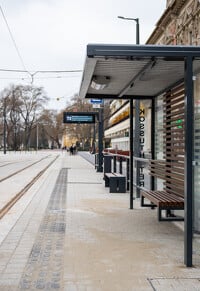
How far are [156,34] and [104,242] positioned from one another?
45.1 m

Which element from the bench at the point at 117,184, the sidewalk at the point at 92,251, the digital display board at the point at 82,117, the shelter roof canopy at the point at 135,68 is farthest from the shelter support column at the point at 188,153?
the digital display board at the point at 82,117

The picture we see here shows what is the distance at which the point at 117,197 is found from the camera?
12461mm

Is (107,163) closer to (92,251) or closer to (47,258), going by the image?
(92,251)

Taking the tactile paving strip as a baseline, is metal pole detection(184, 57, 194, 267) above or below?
above

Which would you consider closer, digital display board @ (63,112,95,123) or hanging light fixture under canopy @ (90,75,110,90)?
hanging light fixture under canopy @ (90,75,110,90)

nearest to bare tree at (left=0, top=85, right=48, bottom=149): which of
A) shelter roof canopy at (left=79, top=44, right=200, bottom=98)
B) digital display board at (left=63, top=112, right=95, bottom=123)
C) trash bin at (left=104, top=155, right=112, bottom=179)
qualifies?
digital display board at (left=63, top=112, right=95, bottom=123)

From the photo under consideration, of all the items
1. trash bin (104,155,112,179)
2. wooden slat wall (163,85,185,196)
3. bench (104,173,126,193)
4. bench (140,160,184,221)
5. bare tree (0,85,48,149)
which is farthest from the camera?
bare tree (0,85,48,149)

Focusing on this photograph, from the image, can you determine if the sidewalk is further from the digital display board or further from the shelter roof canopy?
the digital display board

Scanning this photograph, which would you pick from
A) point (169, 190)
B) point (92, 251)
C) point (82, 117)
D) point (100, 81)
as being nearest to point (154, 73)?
point (100, 81)

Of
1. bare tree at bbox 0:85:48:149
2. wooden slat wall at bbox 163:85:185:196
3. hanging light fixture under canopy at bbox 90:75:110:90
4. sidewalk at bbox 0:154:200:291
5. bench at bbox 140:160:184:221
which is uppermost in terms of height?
bare tree at bbox 0:85:48:149

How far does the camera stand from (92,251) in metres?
6.13

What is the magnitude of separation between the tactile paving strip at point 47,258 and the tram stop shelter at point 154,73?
1.60 meters

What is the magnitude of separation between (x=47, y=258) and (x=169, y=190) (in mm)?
3337

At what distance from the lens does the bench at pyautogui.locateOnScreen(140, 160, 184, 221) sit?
6.96 metres
